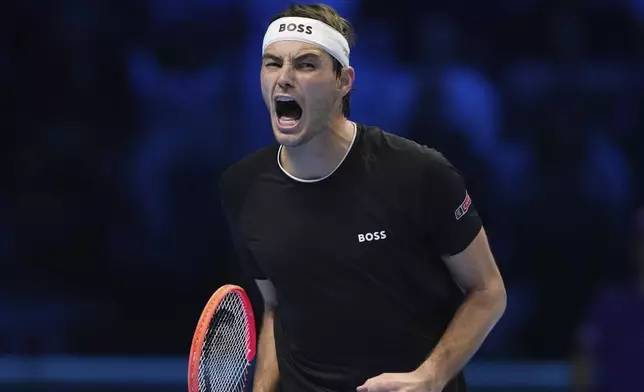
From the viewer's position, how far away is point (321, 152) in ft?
7.63

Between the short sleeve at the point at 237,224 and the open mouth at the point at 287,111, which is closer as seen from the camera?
the open mouth at the point at 287,111

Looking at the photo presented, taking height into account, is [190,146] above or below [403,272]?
below

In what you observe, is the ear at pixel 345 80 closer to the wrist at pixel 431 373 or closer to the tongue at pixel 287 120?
the tongue at pixel 287 120

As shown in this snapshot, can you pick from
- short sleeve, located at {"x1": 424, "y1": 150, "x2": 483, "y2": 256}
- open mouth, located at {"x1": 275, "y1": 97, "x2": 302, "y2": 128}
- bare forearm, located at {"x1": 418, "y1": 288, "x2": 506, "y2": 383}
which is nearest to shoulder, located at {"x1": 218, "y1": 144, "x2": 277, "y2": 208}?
open mouth, located at {"x1": 275, "y1": 97, "x2": 302, "y2": 128}

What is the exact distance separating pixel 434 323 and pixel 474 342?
0.34ft

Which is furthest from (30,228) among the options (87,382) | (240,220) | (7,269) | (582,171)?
(240,220)

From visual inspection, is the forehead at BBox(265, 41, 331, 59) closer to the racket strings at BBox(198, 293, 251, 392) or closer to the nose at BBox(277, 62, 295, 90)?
the nose at BBox(277, 62, 295, 90)

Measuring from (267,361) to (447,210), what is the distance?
0.56 m

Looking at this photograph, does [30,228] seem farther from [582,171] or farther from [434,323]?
[434,323]

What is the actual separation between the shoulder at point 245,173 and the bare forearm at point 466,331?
0.50m

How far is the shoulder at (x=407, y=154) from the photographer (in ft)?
7.47

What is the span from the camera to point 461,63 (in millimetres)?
5203

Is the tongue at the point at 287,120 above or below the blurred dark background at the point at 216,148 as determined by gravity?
above

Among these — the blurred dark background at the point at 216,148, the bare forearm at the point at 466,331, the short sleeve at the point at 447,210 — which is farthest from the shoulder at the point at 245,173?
the blurred dark background at the point at 216,148
